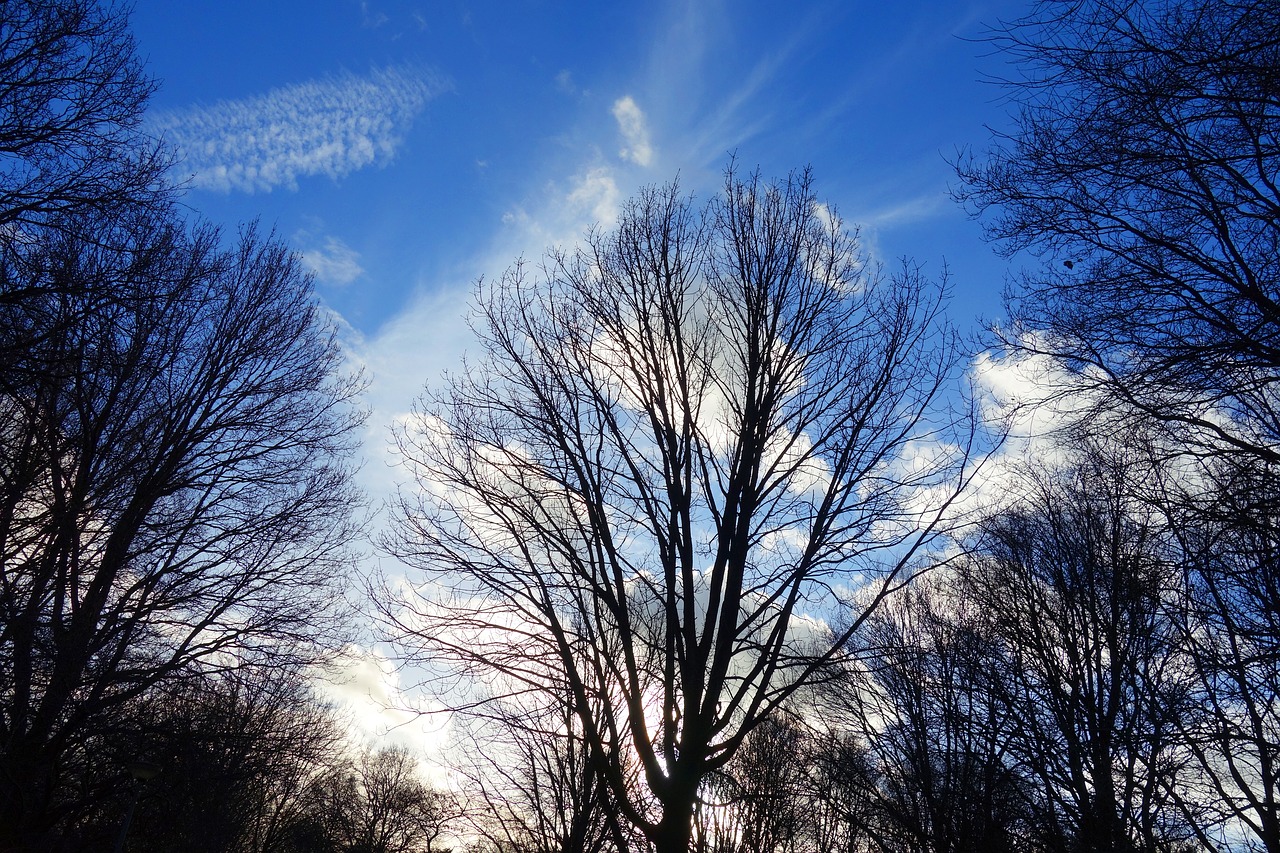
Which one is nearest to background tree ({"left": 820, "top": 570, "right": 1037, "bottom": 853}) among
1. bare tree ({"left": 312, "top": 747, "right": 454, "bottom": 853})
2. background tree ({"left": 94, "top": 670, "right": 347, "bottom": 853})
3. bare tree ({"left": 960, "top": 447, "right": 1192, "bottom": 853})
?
bare tree ({"left": 960, "top": 447, "right": 1192, "bottom": 853})

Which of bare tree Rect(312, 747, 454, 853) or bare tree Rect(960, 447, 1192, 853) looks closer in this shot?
bare tree Rect(960, 447, 1192, 853)

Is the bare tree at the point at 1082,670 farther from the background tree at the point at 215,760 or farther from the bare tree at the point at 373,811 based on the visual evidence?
the bare tree at the point at 373,811

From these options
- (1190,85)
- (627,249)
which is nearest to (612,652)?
(627,249)

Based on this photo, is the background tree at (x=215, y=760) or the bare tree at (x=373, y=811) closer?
the background tree at (x=215, y=760)

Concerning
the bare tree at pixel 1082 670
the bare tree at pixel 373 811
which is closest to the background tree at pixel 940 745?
the bare tree at pixel 1082 670

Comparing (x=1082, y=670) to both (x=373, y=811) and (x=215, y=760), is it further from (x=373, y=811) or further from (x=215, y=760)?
(x=373, y=811)

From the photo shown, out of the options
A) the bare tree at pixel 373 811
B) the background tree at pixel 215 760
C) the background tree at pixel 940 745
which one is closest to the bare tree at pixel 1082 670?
the background tree at pixel 940 745

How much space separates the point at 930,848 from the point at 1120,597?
773 cm

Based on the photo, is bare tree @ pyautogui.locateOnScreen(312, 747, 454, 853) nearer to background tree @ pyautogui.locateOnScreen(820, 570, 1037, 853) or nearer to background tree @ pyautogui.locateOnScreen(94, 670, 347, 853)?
background tree @ pyautogui.locateOnScreen(94, 670, 347, 853)

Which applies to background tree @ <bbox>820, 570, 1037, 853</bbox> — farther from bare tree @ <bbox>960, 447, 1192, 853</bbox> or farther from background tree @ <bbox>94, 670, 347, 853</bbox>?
background tree @ <bbox>94, 670, 347, 853</bbox>

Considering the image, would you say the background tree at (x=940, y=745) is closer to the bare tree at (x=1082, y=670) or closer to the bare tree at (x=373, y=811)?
the bare tree at (x=1082, y=670)

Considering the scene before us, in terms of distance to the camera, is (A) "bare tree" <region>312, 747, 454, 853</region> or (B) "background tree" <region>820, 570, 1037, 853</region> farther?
(A) "bare tree" <region>312, 747, 454, 853</region>

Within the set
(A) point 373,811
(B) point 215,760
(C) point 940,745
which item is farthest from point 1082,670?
(A) point 373,811

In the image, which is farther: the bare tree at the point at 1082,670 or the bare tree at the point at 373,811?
the bare tree at the point at 373,811
